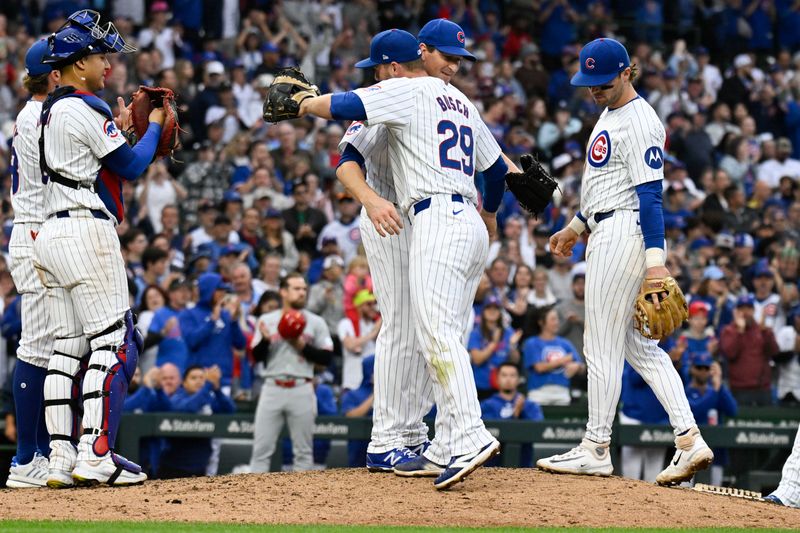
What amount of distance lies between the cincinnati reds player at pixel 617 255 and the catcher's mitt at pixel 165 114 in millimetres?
2244

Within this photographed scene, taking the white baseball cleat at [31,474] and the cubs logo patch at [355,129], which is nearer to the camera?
the cubs logo patch at [355,129]

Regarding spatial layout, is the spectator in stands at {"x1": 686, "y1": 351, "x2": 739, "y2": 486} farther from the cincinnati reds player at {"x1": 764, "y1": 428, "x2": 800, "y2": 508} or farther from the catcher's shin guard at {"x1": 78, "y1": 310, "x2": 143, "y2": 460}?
the catcher's shin guard at {"x1": 78, "y1": 310, "x2": 143, "y2": 460}

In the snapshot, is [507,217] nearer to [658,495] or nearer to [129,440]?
[129,440]

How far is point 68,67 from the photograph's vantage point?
6.96m

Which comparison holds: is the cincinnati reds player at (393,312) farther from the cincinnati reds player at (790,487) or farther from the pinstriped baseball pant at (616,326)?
the cincinnati reds player at (790,487)

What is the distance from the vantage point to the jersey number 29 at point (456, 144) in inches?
268

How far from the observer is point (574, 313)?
1342cm

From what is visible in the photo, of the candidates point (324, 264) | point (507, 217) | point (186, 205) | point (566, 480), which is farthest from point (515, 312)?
point (566, 480)

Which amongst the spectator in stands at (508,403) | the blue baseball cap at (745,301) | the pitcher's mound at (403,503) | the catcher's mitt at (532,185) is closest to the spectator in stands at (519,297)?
the spectator in stands at (508,403)

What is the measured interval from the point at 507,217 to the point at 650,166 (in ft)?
30.8

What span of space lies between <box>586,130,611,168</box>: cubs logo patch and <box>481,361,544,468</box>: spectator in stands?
4414mm

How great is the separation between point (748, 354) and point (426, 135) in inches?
292

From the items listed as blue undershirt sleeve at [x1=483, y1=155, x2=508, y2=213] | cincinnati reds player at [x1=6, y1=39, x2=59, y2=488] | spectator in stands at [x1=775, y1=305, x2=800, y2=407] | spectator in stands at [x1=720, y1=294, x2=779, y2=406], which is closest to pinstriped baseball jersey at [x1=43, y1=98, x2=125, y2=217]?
cincinnati reds player at [x1=6, y1=39, x2=59, y2=488]

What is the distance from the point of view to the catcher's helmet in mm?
6863
